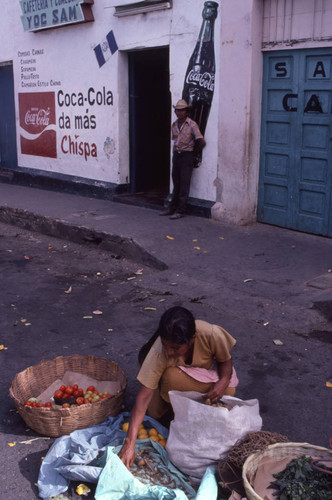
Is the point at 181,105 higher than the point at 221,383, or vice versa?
the point at 181,105

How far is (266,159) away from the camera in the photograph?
8.84 m

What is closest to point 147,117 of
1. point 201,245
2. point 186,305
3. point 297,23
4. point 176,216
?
point 176,216

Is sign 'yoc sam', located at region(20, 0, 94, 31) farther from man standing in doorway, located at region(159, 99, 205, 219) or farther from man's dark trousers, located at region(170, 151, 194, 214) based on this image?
man's dark trousers, located at region(170, 151, 194, 214)

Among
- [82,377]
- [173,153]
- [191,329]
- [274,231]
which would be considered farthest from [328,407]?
[173,153]

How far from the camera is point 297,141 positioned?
8383 millimetres

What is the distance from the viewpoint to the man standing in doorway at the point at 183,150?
30.0 ft

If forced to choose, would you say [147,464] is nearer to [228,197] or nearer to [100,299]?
[100,299]

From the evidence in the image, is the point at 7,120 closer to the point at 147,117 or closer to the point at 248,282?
the point at 147,117

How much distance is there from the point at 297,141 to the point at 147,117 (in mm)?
3820

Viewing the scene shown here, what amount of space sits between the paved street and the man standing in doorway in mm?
420

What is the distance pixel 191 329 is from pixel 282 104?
579 cm

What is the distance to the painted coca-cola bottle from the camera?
29.3 ft

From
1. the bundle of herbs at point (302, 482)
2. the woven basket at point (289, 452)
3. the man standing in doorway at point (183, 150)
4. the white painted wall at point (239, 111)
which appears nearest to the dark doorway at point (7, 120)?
the man standing in doorway at point (183, 150)

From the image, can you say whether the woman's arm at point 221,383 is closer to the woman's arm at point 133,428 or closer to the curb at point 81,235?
the woman's arm at point 133,428
